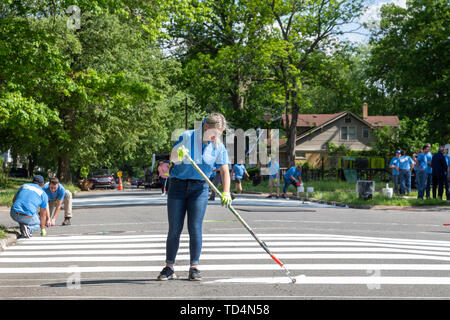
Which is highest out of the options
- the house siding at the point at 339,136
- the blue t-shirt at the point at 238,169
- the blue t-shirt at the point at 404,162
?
the house siding at the point at 339,136

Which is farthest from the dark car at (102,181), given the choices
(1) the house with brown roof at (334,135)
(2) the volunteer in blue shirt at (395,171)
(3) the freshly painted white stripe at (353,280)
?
(3) the freshly painted white stripe at (353,280)

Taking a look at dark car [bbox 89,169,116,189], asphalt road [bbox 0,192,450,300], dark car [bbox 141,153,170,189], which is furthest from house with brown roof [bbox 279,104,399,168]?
asphalt road [bbox 0,192,450,300]

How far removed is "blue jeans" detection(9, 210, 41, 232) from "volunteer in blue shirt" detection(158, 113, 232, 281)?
5.75 m

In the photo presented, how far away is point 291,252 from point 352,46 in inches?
1180

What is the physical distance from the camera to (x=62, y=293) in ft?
19.3

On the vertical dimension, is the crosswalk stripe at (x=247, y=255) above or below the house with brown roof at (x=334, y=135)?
below

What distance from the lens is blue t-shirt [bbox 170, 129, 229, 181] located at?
256 inches

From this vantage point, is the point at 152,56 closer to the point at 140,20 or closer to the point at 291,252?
the point at 140,20

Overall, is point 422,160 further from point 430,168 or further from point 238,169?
point 238,169

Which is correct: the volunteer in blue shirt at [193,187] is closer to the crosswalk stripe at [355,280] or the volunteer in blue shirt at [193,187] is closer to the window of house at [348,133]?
the crosswalk stripe at [355,280]

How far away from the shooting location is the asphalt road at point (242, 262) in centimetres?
596

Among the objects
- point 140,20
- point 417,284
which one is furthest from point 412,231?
point 140,20

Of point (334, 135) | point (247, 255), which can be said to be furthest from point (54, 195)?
point (334, 135)

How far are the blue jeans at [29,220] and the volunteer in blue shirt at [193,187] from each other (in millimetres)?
5753
